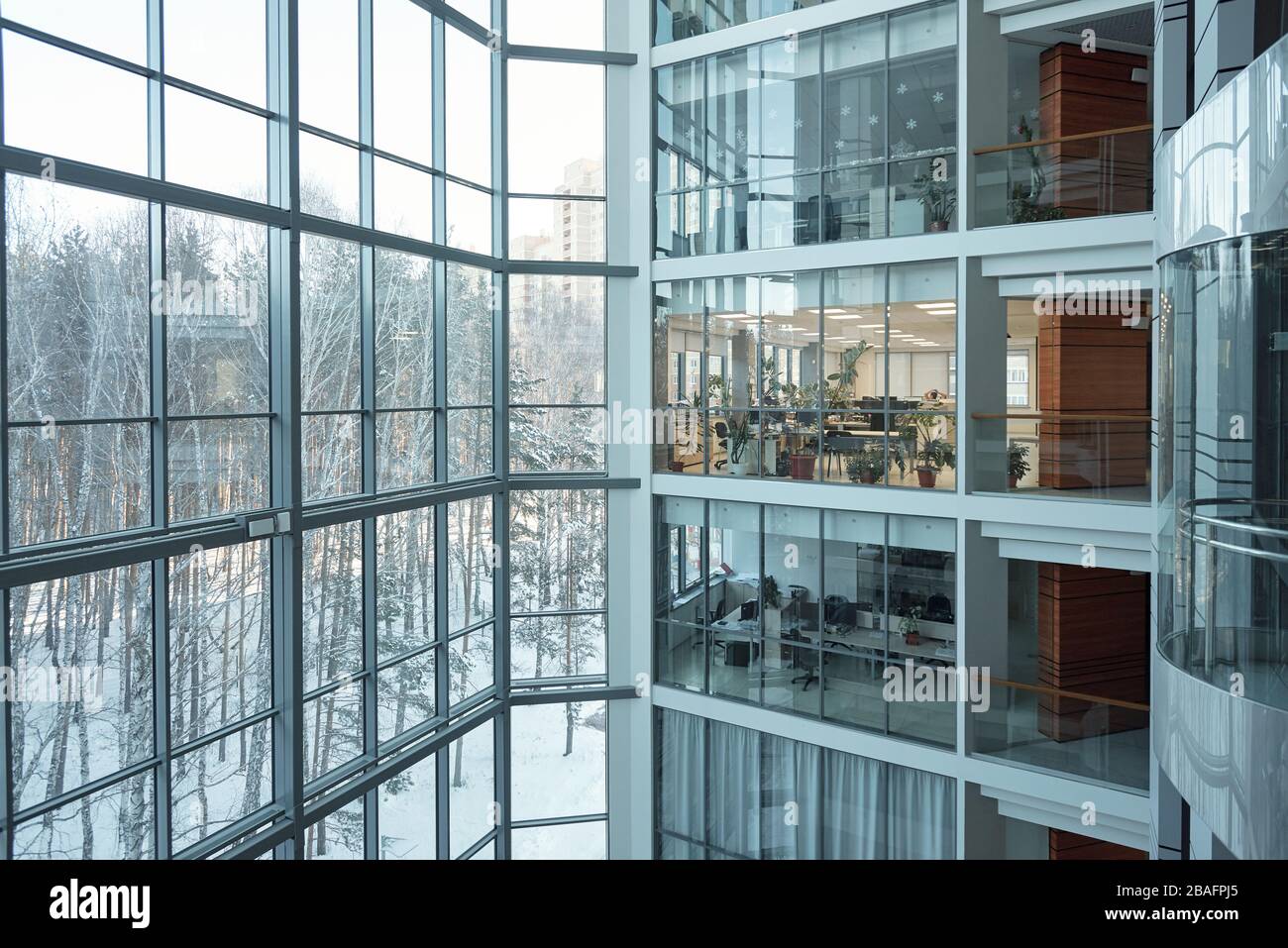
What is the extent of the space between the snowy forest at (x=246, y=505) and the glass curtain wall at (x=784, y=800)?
1518 mm

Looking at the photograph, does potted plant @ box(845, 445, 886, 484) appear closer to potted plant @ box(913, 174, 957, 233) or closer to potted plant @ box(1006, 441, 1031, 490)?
potted plant @ box(1006, 441, 1031, 490)

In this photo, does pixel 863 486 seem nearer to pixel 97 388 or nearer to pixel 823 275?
pixel 823 275

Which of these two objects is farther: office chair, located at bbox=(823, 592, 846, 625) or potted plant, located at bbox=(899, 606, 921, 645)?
office chair, located at bbox=(823, 592, 846, 625)

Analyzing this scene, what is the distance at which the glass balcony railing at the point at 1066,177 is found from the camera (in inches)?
401

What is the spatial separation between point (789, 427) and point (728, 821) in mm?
5254

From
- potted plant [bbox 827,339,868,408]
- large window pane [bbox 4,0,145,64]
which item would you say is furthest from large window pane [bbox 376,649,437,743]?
large window pane [bbox 4,0,145,64]

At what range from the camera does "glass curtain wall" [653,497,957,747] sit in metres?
11.6

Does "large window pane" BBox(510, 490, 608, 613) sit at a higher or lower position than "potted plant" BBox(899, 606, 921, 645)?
higher

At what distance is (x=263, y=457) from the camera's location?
962 centimetres

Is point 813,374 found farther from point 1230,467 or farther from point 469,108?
point 1230,467

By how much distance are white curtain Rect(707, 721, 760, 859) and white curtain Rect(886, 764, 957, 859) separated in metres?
1.87

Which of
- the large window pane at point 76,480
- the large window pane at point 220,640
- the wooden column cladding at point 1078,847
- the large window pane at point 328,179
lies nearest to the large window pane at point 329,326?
the large window pane at point 328,179

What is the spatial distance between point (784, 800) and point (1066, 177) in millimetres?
8058
